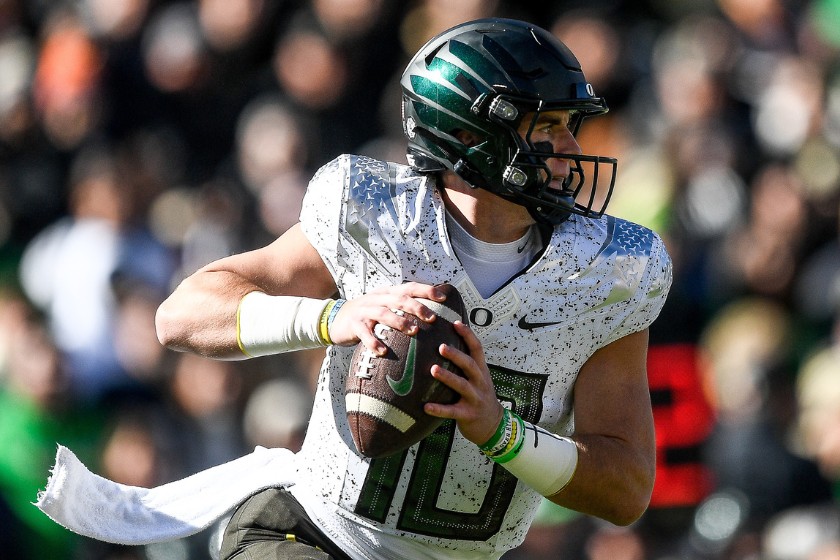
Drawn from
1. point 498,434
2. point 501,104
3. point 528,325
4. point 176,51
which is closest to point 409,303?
point 498,434

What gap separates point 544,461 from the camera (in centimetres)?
223

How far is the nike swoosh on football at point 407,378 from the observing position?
6.79 feet

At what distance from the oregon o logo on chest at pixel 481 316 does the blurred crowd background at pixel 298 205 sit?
2382 millimetres

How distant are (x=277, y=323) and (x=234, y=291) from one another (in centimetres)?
19

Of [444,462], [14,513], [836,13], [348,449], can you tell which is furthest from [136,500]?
[836,13]

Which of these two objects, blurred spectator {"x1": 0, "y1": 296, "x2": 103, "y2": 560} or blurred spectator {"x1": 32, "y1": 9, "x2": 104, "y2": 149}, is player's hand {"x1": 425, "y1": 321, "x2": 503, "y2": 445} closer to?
blurred spectator {"x1": 0, "y1": 296, "x2": 103, "y2": 560}

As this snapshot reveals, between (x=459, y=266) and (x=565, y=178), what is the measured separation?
0.34 meters

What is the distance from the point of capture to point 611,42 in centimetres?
510

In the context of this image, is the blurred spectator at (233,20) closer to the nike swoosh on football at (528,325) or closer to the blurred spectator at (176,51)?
the blurred spectator at (176,51)

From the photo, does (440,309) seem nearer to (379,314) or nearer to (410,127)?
(379,314)

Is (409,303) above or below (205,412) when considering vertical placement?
above

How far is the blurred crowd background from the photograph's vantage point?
4.51 m

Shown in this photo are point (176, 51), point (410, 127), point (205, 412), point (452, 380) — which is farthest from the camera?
point (176, 51)

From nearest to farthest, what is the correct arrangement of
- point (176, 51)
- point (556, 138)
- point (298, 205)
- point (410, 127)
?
1. point (556, 138)
2. point (410, 127)
3. point (298, 205)
4. point (176, 51)
